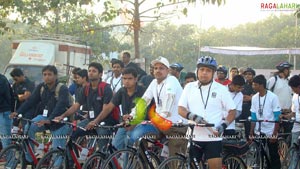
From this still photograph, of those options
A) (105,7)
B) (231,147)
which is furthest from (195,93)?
(105,7)

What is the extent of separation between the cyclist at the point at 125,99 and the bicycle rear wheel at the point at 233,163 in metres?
1.42

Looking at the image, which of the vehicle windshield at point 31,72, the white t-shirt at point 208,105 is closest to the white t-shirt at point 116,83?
the white t-shirt at point 208,105

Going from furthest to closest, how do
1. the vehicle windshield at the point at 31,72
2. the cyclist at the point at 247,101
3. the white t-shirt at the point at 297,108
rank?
the vehicle windshield at the point at 31,72
the cyclist at the point at 247,101
the white t-shirt at the point at 297,108

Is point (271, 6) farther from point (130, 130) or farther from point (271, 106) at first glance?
point (130, 130)

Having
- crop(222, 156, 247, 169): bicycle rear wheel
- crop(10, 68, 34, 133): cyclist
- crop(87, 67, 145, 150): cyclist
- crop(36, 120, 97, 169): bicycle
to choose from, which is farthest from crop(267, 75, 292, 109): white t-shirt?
crop(36, 120, 97, 169): bicycle

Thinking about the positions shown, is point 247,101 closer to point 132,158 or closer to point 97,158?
point 132,158

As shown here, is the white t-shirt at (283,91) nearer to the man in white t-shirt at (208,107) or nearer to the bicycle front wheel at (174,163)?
the man in white t-shirt at (208,107)

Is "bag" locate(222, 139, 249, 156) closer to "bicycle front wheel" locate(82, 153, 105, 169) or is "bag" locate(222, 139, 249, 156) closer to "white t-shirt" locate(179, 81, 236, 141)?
"white t-shirt" locate(179, 81, 236, 141)

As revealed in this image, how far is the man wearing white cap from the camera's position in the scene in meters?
7.87

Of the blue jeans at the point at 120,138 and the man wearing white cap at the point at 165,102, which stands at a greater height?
the man wearing white cap at the point at 165,102

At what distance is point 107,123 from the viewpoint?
852cm

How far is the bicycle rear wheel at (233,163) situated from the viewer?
7900 mm

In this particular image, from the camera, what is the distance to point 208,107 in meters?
6.53

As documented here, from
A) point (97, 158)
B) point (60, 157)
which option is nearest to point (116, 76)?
point (60, 157)
